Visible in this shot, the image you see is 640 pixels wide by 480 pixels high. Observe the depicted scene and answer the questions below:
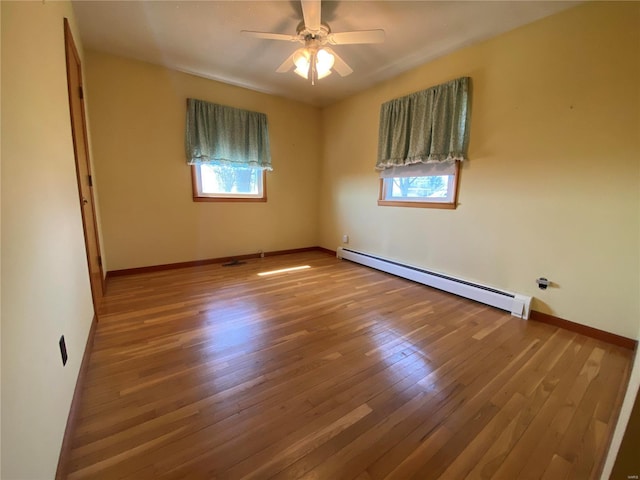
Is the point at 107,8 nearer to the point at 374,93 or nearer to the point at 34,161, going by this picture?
the point at 34,161

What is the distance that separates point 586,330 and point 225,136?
4.34 metres

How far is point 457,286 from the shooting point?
2828 millimetres

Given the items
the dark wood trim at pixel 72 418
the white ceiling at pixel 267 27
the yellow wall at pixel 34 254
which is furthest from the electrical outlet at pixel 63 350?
the white ceiling at pixel 267 27

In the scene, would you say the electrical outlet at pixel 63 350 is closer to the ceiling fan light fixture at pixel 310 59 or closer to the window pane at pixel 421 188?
the ceiling fan light fixture at pixel 310 59

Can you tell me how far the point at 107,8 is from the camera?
7.26ft

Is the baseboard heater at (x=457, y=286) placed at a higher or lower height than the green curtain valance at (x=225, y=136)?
lower

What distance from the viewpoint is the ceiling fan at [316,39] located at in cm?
197

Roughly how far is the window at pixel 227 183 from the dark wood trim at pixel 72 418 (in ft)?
7.72

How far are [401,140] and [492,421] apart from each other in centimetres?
289

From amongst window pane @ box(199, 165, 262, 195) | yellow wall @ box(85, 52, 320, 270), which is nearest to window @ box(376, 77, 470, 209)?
yellow wall @ box(85, 52, 320, 270)

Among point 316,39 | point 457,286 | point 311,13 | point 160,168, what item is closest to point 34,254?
point 311,13

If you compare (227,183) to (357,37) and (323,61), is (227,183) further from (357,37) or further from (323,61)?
(357,37)

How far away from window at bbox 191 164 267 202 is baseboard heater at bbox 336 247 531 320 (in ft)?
6.23

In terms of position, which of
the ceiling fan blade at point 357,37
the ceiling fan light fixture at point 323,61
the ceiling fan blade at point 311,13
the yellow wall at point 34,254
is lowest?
the yellow wall at point 34,254
